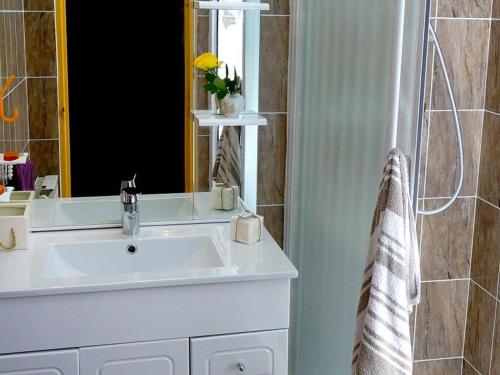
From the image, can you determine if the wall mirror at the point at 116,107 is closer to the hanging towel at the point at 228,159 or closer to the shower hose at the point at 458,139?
the hanging towel at the point at 228,159

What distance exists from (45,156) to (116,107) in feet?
0.84

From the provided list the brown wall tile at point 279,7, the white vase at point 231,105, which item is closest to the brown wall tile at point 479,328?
the white vase at point 231,105

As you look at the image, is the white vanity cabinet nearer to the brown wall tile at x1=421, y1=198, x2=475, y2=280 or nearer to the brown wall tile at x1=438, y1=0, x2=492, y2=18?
the brown wall tile at x1=421, y1=198, x2=475, y2=280

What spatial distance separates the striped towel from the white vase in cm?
78

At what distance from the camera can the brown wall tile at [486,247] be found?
8.13 feet

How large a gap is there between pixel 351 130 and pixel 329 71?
25 cm

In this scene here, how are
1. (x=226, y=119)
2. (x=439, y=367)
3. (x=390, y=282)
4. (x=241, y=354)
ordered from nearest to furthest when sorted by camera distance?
1. (x=390, y=282)
2. (x=241, y=354)
3. (x=226, y=119)
4. (x=439, y=367)

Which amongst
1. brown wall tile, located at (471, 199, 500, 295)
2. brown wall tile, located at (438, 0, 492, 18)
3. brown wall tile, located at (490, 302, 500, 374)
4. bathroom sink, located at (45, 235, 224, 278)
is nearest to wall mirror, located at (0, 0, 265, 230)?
bathroom sink, located at (45, 235, 224, 278)

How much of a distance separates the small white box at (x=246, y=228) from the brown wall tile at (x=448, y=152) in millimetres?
664

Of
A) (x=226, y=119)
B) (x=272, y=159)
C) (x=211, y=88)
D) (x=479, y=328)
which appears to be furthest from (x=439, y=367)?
(x=211, y=88)

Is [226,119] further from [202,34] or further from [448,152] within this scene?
[448,152]

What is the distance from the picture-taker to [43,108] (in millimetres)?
2213

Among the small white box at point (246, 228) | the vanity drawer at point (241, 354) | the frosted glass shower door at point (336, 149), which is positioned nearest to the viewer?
Answer: the frosted glass shower door at point (336, 149)

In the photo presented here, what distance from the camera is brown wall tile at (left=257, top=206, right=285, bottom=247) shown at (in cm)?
259
